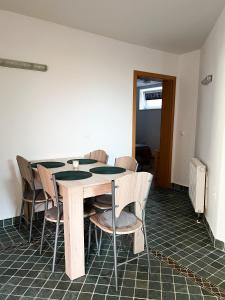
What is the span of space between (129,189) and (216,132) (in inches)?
52.0

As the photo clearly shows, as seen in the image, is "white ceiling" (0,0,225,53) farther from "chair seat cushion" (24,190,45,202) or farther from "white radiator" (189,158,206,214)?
"chair seat cushion" (24,190,45,202)

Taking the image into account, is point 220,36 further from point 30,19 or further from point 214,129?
point 30,19

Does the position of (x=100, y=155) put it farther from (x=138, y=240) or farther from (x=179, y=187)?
(x=179, y=187)

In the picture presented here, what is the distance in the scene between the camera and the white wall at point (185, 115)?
4031mm

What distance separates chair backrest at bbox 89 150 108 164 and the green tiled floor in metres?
1.01

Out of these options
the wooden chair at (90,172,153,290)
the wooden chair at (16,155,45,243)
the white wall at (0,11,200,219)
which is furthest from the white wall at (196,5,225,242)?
the wooden chair at (16,155,45,243)

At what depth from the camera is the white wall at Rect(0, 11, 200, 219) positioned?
271 centimetres

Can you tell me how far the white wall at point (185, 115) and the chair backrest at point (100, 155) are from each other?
183 centimetres

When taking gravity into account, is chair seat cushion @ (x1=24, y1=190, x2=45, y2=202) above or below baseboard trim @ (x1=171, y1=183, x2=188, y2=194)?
above

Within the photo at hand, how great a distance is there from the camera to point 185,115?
419cm

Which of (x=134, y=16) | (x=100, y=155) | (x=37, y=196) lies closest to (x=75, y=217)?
(x=37, y=196)

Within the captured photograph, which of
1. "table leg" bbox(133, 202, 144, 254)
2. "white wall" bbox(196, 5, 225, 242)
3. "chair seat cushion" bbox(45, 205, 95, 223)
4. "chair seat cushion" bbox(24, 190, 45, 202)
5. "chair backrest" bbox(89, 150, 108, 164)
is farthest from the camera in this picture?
"chair backrest" bbox(89, 150, 108, 164)

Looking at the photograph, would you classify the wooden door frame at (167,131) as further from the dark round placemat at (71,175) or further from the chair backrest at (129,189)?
the chair backrest at (129,189)

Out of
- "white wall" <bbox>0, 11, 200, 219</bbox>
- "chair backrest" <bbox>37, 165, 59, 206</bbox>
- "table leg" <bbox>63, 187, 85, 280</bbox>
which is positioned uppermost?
"white wall" <bbox>0, 11, 200, 219</bbox>
